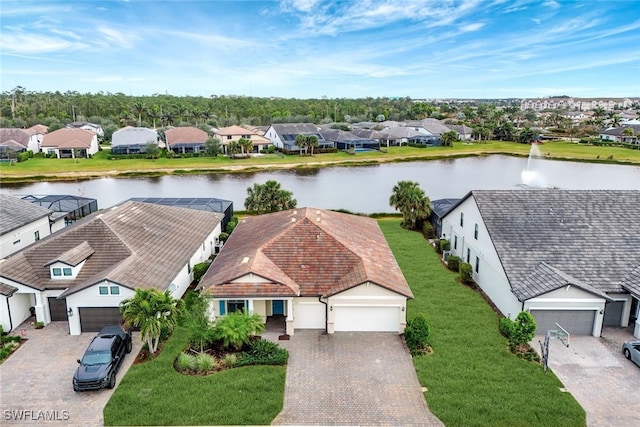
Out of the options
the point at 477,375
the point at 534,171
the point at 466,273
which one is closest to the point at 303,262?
the point at 477,375

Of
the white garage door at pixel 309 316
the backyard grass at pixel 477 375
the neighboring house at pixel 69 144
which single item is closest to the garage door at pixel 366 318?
the white garage door at pixel 309 316

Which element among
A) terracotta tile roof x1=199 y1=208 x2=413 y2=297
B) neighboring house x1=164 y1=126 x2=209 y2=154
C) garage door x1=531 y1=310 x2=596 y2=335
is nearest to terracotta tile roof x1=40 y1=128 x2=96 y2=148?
neighboring house x1=164 y1=126 x2=209 y2=154

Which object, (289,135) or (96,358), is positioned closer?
(96,358)

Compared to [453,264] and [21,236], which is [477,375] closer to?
[453,264]

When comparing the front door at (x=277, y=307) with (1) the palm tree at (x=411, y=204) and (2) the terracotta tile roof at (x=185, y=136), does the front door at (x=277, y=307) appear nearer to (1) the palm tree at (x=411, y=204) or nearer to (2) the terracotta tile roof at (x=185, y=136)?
(1) the palm tree at (x=411, y=204)

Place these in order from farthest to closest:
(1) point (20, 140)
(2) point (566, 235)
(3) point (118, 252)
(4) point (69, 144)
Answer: (1) point (20, 140)
(4) point (69, 144)
(2) point (566, 235)
(3) point (118, 252)

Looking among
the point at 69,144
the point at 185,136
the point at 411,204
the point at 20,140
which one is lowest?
the point at 411,204

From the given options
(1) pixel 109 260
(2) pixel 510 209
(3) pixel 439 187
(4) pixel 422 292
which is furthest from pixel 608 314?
(3) pixel 439 187

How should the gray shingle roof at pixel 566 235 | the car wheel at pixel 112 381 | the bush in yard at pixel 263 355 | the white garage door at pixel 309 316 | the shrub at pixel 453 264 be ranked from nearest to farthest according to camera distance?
the car wheel at pixel 112 381
the bush in yard at pixel 263 355
the white garage door at pixel 309 316
the gray shingle roof at pixel 566 235
the shrub at pixel 453 264
